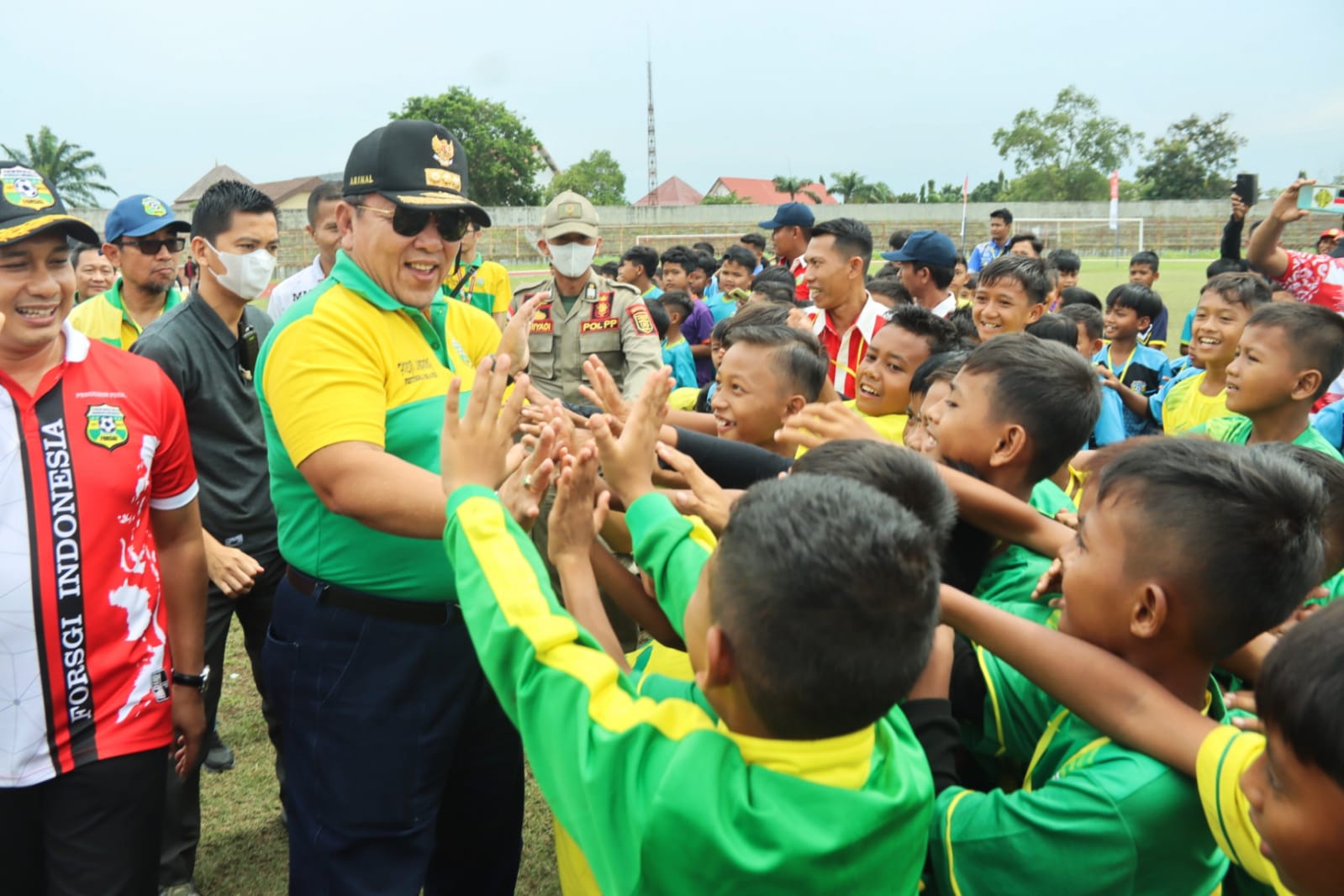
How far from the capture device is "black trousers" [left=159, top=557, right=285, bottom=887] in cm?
302

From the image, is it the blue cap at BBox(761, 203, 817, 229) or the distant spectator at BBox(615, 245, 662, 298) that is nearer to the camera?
the blue cap at BBox(761, 203, 817, 229)

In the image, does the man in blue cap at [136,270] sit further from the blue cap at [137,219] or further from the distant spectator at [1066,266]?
the distant spectator at [1066,266]

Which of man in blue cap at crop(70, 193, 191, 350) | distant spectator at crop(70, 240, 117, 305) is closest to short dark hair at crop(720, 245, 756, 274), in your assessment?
distant spectator at crop(70, 240, 117, 305)

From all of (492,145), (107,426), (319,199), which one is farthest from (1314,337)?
(492,145)

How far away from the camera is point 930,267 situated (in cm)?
586

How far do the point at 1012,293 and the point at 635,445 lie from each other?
370 cm

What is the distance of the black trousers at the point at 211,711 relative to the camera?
3.02 metres

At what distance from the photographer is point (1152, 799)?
144 cm

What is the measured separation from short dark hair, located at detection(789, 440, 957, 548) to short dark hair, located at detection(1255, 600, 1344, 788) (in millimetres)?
637

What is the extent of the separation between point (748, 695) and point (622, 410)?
117 centimetres

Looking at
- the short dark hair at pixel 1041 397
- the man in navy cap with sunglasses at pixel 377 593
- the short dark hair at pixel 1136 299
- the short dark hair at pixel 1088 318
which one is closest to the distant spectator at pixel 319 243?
the man in navy cap with sunglasses at pixel 377 593

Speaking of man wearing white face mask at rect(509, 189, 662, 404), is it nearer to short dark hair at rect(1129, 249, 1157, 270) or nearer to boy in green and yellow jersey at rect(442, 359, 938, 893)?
boy in green and yellow jersey at rect(442, 359, 938, 893)

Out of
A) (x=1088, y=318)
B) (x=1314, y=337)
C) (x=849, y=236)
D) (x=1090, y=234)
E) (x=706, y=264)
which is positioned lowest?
(x=1088, y=318)

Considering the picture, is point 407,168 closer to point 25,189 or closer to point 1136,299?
point 25,189
